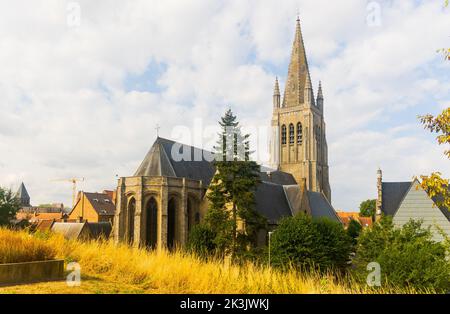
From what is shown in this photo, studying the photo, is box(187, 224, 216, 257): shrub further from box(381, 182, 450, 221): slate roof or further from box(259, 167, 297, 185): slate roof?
box(381, 182, 450, 221): slate roof

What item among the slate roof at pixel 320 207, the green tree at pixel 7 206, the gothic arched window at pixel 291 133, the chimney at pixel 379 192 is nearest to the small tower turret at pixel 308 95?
the gothic arched window at pixel 291 133

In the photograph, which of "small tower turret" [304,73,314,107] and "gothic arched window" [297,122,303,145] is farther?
"gothic arched window" [297,122,303,145]

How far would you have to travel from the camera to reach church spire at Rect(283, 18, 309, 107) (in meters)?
67.3

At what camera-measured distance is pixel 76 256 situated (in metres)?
10.3

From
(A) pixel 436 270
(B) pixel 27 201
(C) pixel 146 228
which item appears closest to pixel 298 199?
(C) pixel 146 228

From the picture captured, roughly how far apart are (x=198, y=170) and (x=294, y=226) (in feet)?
59.7

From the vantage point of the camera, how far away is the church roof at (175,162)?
40.8 metres

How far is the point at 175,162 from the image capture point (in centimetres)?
4288

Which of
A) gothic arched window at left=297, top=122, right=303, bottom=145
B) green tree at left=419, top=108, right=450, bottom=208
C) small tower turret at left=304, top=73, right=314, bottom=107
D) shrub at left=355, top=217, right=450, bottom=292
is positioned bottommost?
shrub at left=355, top=217, right=450, bottom=292

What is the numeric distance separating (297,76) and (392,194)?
106 ft

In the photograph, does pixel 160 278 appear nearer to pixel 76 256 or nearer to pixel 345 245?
pixel 76 256

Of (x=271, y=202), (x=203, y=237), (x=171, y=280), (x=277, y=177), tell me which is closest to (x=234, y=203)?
(x=203, y=237)

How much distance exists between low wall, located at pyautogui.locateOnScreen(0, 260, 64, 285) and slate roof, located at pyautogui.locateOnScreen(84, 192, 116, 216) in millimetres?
56284

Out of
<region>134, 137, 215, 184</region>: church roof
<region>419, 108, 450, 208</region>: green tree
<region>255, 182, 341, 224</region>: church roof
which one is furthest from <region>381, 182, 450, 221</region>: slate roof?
<region>419, 108, 450, 208</region>: green tree
